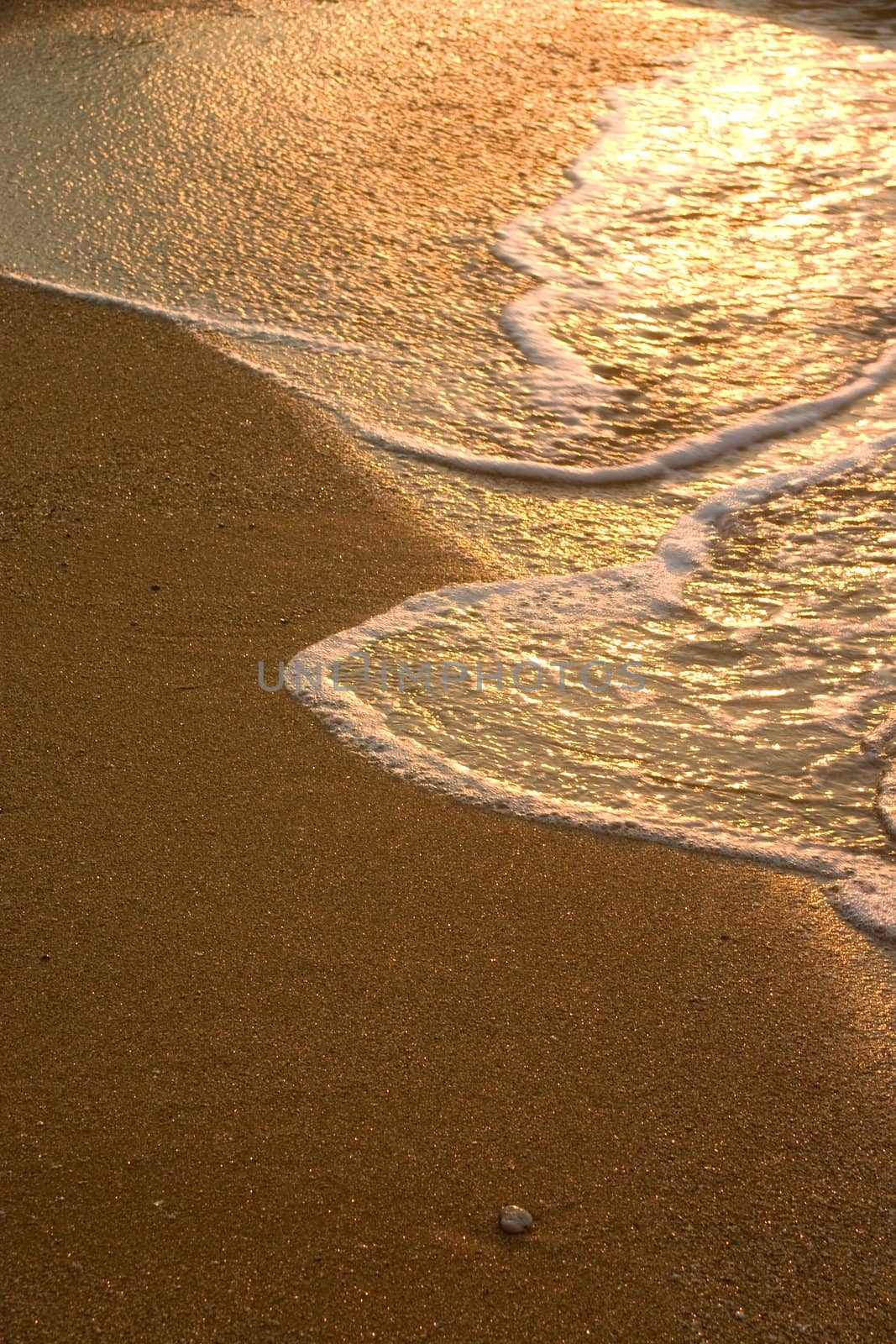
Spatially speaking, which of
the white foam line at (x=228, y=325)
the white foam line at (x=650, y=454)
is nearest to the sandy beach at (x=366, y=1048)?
the white foam line at (x=650, y=454)

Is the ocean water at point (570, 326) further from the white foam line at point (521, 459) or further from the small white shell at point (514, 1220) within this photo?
the small white shell at point (514, 1220)

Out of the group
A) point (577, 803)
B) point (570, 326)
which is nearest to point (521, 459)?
point (570, 326)

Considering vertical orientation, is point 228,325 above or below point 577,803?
above

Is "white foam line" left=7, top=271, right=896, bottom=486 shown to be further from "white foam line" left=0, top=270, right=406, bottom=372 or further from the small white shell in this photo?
the small white shell

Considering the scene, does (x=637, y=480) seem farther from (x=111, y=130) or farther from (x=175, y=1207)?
(x=111, y=130)

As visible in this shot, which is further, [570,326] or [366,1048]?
[570,326]

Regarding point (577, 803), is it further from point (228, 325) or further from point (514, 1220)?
point (228, 325)

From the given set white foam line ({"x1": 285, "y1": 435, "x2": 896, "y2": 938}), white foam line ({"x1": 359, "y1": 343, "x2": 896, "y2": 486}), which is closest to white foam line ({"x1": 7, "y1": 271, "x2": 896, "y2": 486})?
white foam line ({"x1": 359, "y1": 343, "x2": 896, "y2": 486})
